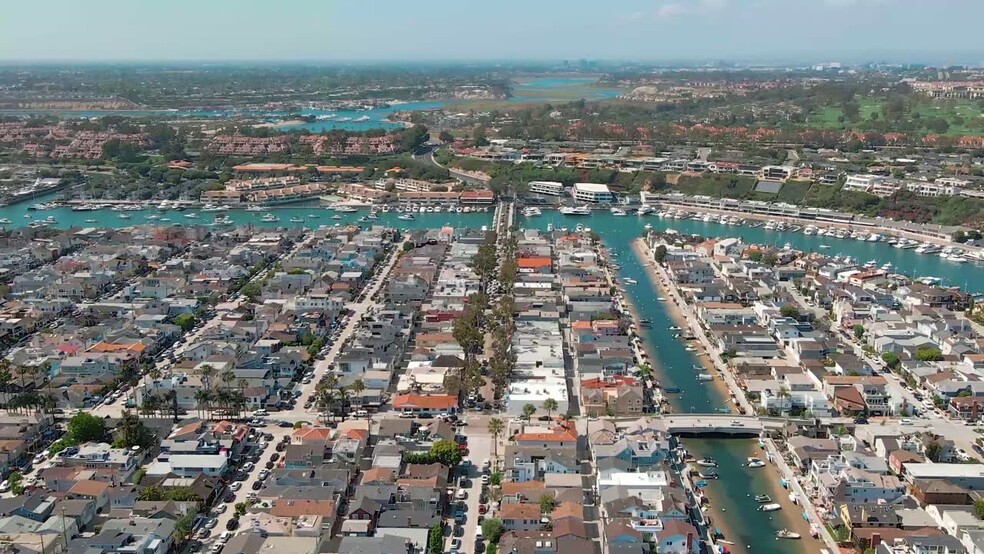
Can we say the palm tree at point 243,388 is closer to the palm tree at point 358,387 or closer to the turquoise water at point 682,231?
the palm tree at point 358,387

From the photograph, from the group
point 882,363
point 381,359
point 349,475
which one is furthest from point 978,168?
point 349,475

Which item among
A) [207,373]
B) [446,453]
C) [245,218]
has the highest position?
[207,373]

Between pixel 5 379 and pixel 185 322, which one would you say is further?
pixel 185 322

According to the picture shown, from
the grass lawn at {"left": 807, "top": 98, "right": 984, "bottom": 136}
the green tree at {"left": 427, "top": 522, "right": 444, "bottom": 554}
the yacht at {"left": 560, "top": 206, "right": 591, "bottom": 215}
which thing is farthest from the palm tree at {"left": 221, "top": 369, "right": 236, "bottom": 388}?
the grass lawn at {"left": 807, "top": 98, "right": 984, "bottom": 136}

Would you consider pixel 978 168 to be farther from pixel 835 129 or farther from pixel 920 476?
pixel 920 476

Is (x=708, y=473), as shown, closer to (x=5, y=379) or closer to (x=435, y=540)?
(x=435, y=540)

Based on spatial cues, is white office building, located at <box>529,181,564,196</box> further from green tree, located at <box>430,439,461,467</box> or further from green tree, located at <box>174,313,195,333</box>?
green tree, located at <box>430,439,461,467</box>

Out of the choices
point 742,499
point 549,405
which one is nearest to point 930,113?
point 549,405
